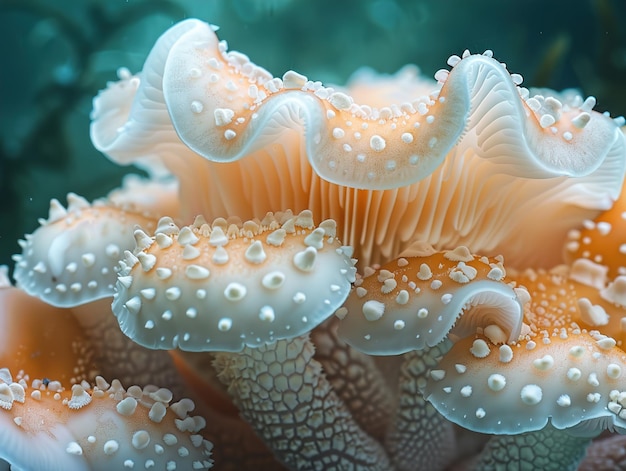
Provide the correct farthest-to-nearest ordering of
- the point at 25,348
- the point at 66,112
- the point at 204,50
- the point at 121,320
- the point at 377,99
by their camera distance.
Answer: the point at 66,112
the point at 377,99
the point at 25,348
the point at 204,50
the point at 121,320

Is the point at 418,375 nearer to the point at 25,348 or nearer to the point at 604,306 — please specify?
the point at 604,306

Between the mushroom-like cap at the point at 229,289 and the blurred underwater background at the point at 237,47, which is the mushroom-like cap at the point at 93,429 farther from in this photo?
the blurred underwater background at the point at 237,47

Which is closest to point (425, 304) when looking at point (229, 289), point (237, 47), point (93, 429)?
point (229, 289)

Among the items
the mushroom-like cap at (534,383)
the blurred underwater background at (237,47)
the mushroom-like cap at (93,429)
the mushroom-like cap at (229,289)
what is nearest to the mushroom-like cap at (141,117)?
the mushroom-like cap at (229,289)

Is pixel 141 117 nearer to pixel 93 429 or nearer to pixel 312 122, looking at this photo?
pixel 312 122

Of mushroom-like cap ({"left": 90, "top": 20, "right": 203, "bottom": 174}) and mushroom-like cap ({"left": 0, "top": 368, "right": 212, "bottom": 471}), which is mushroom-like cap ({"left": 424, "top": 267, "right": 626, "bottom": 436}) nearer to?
mushroom-like cap ({"left": 0, "top": 368, "right": 212, "bottom": 471})

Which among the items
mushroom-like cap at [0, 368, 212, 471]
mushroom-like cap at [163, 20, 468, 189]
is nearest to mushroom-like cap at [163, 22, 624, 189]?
mushroom-like cap at [163, 20, 468, 189]

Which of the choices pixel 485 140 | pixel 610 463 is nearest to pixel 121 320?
pixel 485 140
